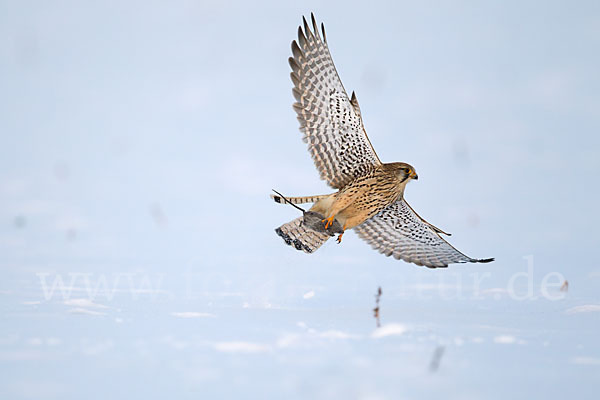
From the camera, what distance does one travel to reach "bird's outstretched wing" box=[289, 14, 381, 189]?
254 inches

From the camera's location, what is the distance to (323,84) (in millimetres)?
6582

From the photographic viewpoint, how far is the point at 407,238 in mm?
7684

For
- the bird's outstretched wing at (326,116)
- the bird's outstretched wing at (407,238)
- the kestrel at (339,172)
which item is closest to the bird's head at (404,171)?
the kestrel at (339,172)

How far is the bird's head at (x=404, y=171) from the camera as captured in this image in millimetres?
6898

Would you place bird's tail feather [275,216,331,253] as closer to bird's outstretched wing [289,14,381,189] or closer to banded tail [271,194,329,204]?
banded tail [271,194,329,204]

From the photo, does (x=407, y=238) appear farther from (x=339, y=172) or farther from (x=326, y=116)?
(x=326, y=116)

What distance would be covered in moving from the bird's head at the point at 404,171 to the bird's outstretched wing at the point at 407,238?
21.0 inches

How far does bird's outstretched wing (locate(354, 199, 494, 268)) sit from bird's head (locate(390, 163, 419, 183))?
53 cm

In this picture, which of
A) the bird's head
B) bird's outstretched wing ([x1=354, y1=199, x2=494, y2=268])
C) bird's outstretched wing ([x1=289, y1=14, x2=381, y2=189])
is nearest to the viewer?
bird's outstretched wing ([x1=289, y1=14, x2=381, y2=189])

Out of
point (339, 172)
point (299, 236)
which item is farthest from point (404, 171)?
point (299, 236)

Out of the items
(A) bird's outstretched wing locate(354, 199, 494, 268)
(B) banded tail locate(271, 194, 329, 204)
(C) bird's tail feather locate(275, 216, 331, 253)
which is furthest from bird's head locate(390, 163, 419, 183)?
(C) bird's tail feather locate(275, 216, 331, 253)

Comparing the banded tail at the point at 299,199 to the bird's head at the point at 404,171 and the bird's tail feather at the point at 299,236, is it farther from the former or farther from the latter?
the bird's head at the point at 404,171

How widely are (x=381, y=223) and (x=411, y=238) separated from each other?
45 centimetres

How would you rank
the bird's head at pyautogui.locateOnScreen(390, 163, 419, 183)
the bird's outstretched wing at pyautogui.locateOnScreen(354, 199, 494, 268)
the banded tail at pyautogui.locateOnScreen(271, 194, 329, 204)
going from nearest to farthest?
1. the bird's head at pyautogui.locateOnScreen(390, 163, 419, 183)
2. the banded tail at pyautogui.locateOnScreen(271, 194, 329, 204)
3. the bird's outstretched wing at pyautogui.locateOnScreen(354, 199, 494, 268)
